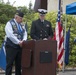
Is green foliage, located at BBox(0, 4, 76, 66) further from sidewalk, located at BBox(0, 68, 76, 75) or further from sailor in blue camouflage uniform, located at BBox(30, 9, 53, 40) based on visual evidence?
sailor in blue camouflage uniform, located at BBox(30, 9, 53, 40)

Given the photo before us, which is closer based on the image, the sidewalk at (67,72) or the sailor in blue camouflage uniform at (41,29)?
the sailor in blue camouflage uniform at (41,29)

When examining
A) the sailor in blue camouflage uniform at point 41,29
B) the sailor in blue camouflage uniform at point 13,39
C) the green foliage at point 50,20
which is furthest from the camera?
the green foliage at point 50,20

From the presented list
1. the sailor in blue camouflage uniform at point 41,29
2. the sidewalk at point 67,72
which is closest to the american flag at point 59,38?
the sidewalk at point 67,72

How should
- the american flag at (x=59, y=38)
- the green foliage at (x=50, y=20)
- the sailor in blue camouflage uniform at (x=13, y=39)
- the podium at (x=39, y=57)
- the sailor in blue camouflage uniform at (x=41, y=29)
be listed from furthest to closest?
the green foliage at (x=50, y=20)
the american flag at (x=59, y=38)
the sailor in blue camouflage uniform at (x=41, y=29)
the sailor in blue camouflage uniform at (x=13, y=39)
the podium at (x=39, y=57)

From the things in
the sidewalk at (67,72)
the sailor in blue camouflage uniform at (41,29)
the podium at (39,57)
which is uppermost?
the sailor in blue camouflage uniform at (41,29)

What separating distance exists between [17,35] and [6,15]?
21.9 ft

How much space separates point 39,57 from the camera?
25.3 feet

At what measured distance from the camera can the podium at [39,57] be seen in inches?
302

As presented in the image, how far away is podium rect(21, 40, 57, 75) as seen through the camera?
7.66 meters

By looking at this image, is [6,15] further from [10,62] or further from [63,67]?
[10,62]

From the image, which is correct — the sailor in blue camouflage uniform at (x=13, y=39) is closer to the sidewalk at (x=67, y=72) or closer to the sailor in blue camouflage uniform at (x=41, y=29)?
the sailor in blue camouflage uniform at (x=41, y=29)

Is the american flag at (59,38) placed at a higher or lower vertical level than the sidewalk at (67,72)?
higher

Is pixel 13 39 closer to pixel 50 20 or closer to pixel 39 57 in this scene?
pixel 39 57

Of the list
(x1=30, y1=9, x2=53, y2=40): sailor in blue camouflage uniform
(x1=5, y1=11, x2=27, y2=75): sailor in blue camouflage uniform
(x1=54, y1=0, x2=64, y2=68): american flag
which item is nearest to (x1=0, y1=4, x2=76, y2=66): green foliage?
(x1=54, y1=0, x2=64, y2=68): american flag
